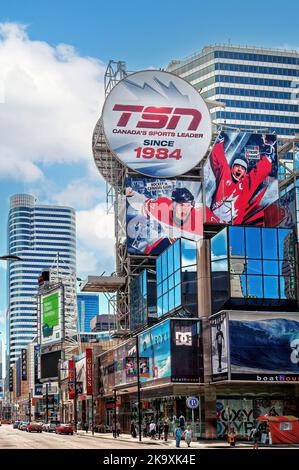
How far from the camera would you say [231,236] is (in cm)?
6531

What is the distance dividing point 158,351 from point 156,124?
3431cm

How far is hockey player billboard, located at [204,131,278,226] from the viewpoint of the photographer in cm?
9356

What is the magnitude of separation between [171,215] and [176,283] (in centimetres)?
2316

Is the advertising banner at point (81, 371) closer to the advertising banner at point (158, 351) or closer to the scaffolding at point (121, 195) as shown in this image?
the scaffolding at point (121, 195)

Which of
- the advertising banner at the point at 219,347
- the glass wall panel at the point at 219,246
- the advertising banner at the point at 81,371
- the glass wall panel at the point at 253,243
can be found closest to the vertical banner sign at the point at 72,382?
the advertising banner at the point at 81,371

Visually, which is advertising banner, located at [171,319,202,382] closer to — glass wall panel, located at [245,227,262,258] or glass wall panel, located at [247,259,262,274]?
glass wall panel, located at [247,259,262,274]

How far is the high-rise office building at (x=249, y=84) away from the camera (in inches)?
7564

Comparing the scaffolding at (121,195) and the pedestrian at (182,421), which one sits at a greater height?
the scaffolding at (121,195)

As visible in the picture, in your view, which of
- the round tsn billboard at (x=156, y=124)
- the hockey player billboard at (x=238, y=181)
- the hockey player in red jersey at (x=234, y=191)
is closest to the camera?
the round tsn billboard at (x=156, y=124)

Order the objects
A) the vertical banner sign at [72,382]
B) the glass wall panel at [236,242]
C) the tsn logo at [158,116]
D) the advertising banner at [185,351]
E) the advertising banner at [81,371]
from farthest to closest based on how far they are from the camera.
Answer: the vertical banner sign at [72,382]
the advertising banner at [81,371]
the tsn logo at [158,116]
the glass wall panel at [236,242]
the advertising banner at [185,351]

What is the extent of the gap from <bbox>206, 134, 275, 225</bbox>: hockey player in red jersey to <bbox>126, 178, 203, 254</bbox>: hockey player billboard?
2.44 m

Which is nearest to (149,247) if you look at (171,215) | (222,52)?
(171,215)

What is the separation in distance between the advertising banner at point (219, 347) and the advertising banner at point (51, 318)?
4347 inches

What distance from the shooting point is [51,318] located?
→ 176 m
